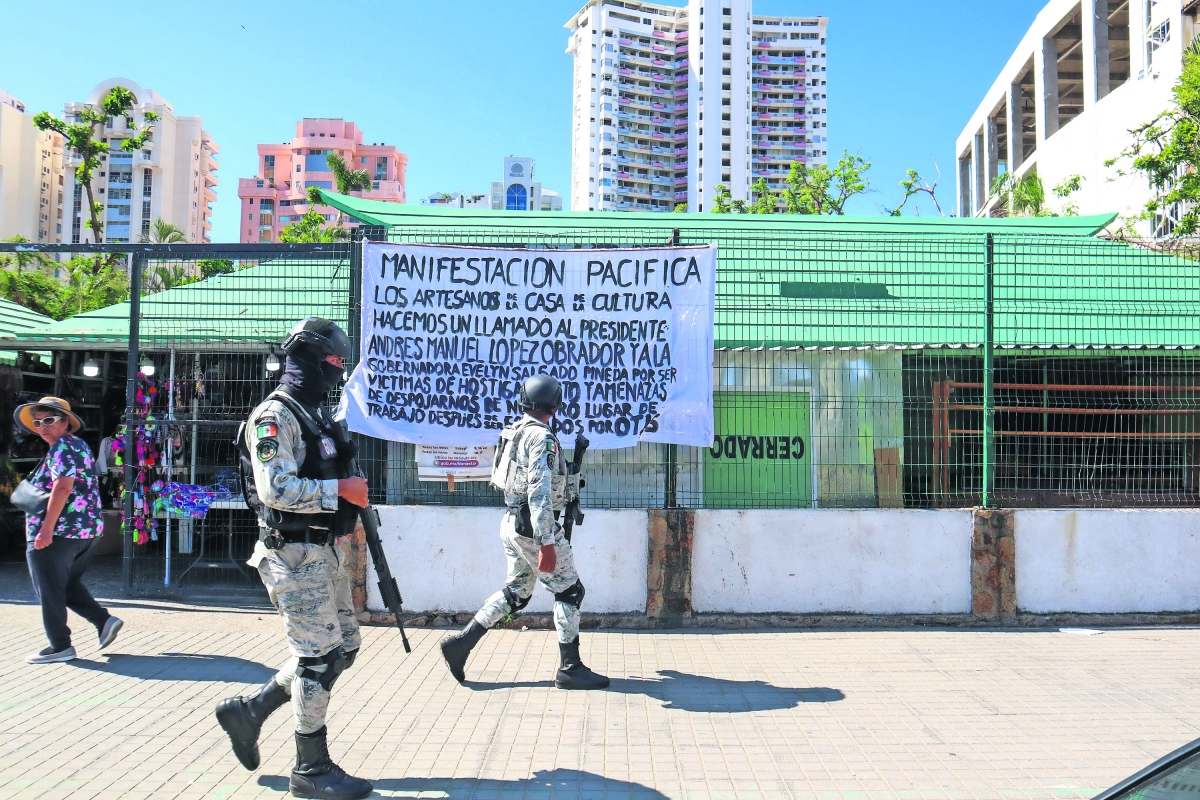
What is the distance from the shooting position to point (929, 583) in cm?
685

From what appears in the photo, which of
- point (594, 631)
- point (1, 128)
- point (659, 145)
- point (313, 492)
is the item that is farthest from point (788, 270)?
point (659, 145)

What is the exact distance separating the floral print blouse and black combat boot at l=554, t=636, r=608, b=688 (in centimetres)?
333

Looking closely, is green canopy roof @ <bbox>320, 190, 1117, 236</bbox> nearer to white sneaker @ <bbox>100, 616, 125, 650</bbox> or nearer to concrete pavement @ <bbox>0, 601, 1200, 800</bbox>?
concrete pavement @ <bbox>0, 601, 1200, 800</bbox>

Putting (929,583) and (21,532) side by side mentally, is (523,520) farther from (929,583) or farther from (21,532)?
(21,532)

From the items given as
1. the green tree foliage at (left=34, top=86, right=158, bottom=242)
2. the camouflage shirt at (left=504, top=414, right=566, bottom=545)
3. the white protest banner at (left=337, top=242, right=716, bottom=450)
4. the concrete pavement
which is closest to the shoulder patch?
the concrete pavement

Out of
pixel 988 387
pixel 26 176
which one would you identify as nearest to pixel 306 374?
pixel 988 387

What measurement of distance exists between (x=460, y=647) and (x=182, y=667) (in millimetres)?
1932

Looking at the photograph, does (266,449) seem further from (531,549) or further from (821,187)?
(821,187)

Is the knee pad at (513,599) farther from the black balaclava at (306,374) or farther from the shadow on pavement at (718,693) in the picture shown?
the black balaclava at (306,374)

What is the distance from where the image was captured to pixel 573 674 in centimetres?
520

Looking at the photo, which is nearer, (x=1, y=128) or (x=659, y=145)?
(x=1, y=128)

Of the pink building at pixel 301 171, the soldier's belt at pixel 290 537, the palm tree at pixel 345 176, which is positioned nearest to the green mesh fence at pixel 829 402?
the soldier's belt at pixel 290 537

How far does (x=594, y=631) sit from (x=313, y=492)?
3.58 meters

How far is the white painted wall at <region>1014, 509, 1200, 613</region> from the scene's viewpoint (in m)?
6.88
